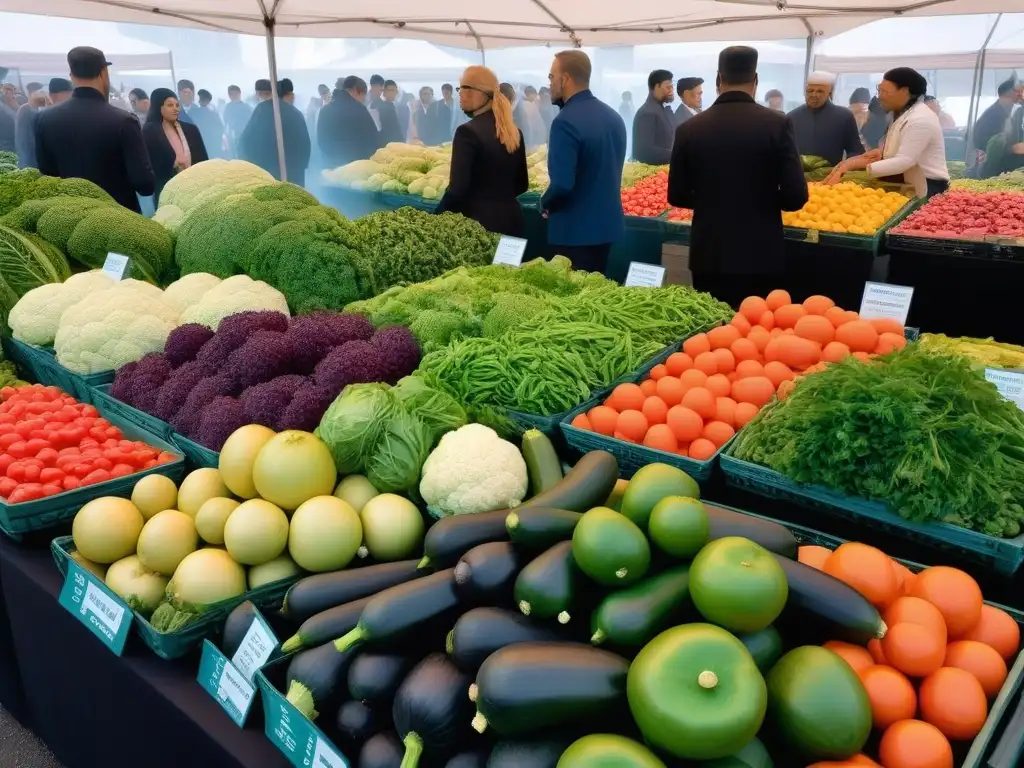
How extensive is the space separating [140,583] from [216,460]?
0.40 m

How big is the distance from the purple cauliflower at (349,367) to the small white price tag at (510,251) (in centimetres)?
139

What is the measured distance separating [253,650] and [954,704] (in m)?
1.17

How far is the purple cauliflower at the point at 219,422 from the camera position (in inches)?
79.4

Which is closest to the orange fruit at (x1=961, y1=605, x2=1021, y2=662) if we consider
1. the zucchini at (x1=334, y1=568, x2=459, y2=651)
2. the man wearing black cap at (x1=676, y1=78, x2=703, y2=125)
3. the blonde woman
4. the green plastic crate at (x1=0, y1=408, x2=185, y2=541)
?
the zucchini at (x1=334, y1=568, x2=459, y2=651)

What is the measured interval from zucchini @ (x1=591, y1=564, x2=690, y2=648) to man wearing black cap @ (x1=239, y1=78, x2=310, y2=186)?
7.68 m

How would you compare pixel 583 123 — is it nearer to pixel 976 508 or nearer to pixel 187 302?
pixel 187 302

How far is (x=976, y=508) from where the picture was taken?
5.16 ft

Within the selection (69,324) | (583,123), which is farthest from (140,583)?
(583,123)

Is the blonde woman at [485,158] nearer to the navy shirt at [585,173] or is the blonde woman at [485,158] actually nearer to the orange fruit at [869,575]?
the navy shirt at [585,173]

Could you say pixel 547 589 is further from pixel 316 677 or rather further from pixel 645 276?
pixel 645 276

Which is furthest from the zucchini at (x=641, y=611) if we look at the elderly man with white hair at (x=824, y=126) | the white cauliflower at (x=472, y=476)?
the elderly man with white hair at (x=824, y=126)

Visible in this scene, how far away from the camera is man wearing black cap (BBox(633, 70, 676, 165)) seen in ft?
26.3

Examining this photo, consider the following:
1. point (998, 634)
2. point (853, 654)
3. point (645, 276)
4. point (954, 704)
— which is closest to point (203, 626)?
point (853, 654)

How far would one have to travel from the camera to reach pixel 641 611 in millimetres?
1140
